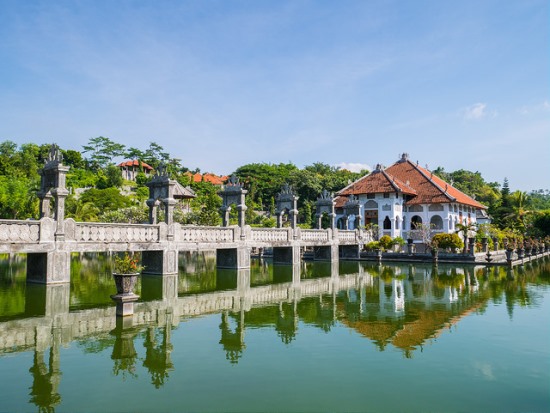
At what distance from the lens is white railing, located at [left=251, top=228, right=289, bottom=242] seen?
26.5m

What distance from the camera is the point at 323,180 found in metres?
65.1

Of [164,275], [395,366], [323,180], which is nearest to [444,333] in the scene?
[395,366]

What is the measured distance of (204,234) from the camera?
2323 cm

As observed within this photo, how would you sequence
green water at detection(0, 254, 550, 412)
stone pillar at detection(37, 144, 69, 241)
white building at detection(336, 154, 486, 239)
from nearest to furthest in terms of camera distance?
green water at detection(0, 254, 550, 412) < stone pillar at detection(37, 144, 69, 241) < white building at detection(336, 154, 486, 239)

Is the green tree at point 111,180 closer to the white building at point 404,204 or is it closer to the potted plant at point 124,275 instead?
the white building at point 404,204

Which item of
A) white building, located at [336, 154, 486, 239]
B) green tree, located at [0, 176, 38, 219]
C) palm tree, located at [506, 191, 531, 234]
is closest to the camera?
white building, located at [336, 154, 486, 239]

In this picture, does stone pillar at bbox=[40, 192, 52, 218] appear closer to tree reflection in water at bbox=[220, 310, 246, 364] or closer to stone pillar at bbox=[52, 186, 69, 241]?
stone pillar at bbox=[52, 186, 69, 241]

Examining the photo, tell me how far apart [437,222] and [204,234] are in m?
28.1

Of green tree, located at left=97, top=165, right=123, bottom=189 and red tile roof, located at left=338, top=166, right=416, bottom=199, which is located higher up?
green tree, located at left=97, top=165, right=123, bottom=189

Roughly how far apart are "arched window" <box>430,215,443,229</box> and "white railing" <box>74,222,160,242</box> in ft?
Result: 99.6

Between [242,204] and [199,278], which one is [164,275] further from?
[242,204]

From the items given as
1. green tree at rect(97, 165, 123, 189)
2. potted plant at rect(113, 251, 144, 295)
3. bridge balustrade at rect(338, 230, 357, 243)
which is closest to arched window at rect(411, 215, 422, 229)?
bridge balustrade at rect(338, 230, 357, 243)

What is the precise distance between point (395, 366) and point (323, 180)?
57.4 meters

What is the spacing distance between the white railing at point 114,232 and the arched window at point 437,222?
1196 inches
